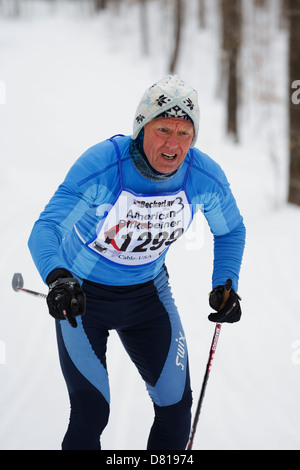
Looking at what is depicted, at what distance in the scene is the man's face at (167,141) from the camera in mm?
2135

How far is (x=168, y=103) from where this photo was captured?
214 centimetres

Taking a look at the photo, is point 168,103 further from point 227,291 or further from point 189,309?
point 189,309

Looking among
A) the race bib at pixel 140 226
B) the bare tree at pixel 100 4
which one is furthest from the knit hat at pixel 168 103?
the bare tree at pixel 100 4

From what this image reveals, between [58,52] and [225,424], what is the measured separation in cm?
2374

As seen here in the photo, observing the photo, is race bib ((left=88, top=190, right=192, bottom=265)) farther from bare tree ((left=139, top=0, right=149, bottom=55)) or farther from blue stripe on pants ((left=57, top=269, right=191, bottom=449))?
bare tree ((left=139, top=0, right=149, bottom=55))

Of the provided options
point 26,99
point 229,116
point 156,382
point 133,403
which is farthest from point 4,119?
point 156,382

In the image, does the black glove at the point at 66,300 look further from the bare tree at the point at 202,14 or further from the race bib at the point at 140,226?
the bare tree at the point at 202,14

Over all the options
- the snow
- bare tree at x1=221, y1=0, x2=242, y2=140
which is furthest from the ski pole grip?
bare tree at x1=221, y1=0, x2=242, y2=140

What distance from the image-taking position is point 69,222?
84.8 inches

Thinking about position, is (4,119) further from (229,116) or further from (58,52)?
(58,52)

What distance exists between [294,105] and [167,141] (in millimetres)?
5684

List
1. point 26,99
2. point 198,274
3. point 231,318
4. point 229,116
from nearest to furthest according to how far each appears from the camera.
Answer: point 231,318, point 198,274, point 229,116, point 26,99

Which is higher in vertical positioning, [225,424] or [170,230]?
[170,230]

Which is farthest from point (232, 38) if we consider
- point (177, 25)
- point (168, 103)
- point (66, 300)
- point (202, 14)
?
point (202, 14)
